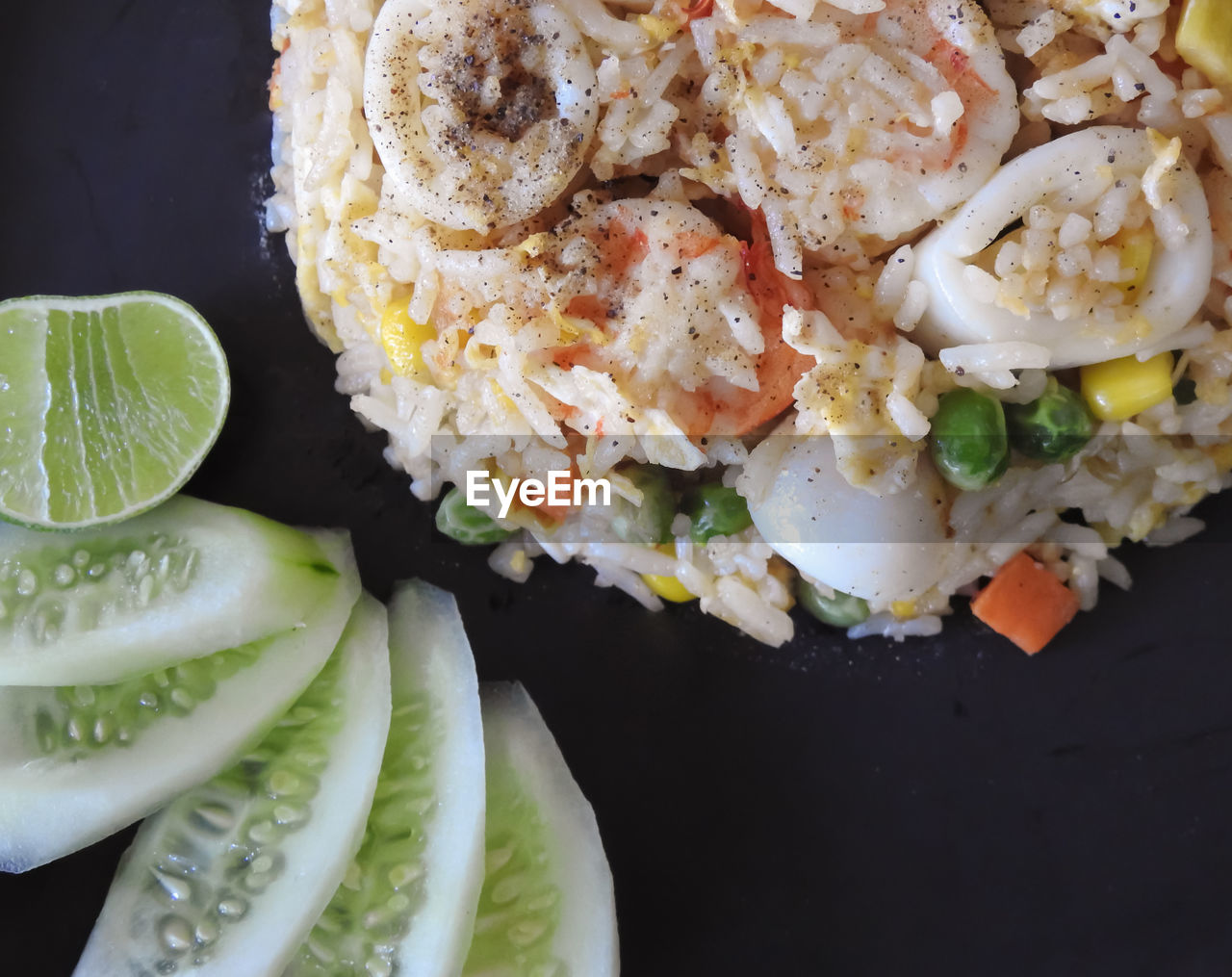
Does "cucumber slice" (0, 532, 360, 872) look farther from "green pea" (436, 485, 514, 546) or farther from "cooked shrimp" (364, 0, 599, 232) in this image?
"cooked shrimp" (364, 0, 599, 232)

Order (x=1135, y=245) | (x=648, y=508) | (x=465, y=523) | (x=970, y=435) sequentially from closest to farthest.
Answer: (x=1135, y=245) < (x=970, y=435) < (x=648, y=508) < (x=465, y=523)

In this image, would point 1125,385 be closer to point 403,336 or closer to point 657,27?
point 657,27

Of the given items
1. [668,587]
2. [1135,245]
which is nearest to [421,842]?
[668,587]

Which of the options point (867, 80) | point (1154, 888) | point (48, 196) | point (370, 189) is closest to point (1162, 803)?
point (1154, 888)

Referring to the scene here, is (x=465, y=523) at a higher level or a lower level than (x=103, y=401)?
lower

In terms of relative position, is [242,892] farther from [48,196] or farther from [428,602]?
[48,196]

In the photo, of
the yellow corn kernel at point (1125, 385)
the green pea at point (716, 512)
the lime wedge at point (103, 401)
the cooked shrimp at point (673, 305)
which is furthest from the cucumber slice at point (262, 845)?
the yellow corn kernel at point (1125, 385)

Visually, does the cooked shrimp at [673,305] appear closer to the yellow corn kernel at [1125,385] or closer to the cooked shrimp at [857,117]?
the cooked shrimp at [857,117]
